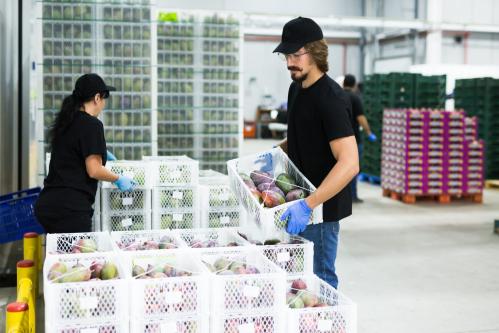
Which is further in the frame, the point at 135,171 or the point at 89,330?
the point at 135,171

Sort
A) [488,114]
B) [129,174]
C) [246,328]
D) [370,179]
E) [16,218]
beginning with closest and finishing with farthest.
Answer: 1. [246,328]
2. [129,174]
3. [16,218]
4. [488,114]
5. [370,179]

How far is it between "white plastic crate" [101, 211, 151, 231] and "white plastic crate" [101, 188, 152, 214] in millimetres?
30

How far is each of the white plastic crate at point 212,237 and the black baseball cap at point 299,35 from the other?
975 mm

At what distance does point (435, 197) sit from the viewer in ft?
34.3

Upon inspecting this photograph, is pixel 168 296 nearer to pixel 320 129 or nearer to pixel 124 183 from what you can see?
pixel 320 129

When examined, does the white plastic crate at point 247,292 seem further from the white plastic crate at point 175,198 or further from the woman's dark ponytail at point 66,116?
the white plastic crate at point 175,198

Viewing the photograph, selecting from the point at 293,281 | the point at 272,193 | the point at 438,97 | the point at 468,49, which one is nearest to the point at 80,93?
the point at 272,193

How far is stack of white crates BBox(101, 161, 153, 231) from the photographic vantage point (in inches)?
198

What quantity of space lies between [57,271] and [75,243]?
47 centimetres

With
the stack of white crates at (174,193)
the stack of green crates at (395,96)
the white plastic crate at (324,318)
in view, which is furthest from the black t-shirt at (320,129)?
the stack of green crates at (395,96)

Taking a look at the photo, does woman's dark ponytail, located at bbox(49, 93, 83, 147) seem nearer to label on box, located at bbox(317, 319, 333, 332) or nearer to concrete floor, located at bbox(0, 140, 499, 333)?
concrete floor, located at bbox(0, 140, 499, 333)

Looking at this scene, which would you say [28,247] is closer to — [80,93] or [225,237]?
[80,93]

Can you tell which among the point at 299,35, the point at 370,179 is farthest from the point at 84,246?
the point at 370,179

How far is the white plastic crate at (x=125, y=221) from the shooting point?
5.09m
